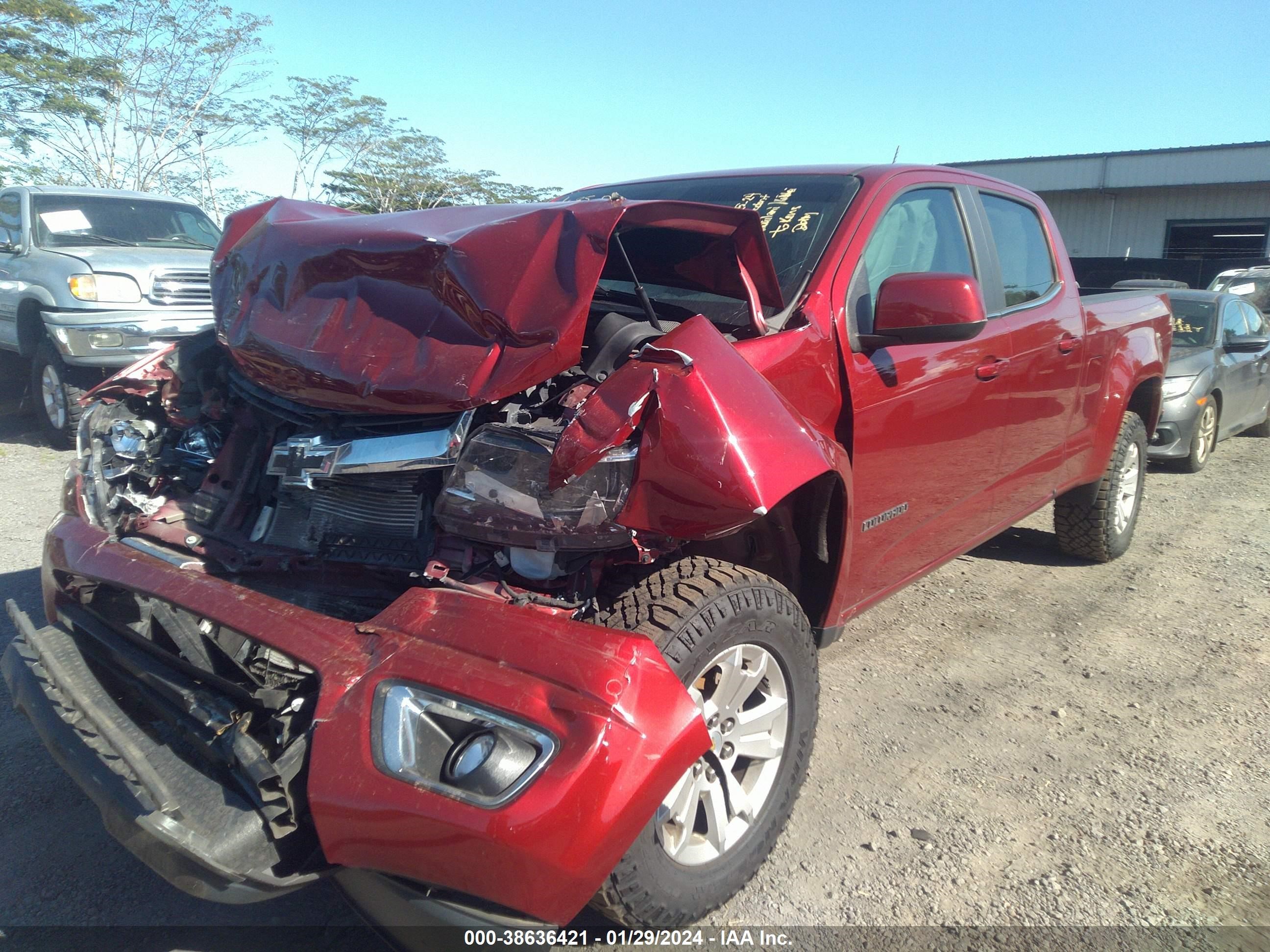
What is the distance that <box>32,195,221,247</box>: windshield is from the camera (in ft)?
26.5

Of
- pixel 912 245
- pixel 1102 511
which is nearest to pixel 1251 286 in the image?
pixel 1102 511

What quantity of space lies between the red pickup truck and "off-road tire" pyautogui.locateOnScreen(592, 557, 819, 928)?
10mm

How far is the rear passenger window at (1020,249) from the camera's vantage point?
12.5ft

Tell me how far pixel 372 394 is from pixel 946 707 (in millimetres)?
2465

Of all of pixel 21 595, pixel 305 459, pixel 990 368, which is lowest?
pixel 21 595

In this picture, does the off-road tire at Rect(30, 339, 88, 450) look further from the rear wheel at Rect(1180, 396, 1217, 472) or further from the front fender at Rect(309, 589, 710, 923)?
the rear wheel at Rect(1180, 396, 1217, 472)

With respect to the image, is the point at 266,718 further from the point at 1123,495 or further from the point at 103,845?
the point at 1123,495

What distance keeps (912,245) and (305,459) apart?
225 cm

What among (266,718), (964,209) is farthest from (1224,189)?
(266,718)

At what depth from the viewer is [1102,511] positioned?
4.87 m

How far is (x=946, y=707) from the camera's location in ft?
11.4

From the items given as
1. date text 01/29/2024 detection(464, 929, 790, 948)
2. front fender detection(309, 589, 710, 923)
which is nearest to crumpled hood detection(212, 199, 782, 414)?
front fender detection(309, 589, 710, 923)

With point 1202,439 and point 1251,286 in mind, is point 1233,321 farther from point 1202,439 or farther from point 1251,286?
point 1251,286

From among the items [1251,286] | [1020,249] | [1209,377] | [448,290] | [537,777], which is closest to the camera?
[537,777]
